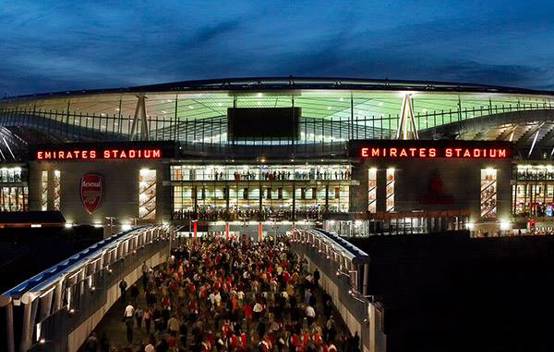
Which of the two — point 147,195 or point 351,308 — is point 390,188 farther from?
point 351,308

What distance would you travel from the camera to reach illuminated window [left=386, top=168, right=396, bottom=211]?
5938 cm

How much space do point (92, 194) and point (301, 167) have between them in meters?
18.6

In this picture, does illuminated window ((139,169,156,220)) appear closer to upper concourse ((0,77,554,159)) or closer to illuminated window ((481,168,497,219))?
upper concourse ((0,77,554,159))

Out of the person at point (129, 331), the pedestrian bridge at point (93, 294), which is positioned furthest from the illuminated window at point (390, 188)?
the person at point (129, 331)

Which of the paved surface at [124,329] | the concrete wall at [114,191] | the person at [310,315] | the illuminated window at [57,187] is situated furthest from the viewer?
the illuminated window at [57,187]

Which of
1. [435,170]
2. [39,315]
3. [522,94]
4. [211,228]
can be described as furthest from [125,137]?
→ [39,315]

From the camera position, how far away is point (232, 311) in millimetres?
20750

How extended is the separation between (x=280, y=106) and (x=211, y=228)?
1844cm

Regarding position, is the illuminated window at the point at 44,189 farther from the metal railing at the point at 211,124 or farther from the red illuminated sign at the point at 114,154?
the metal railing at the point at 211,124

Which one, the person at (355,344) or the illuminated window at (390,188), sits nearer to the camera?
the person at (355,344)

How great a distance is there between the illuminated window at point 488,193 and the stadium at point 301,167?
0.34ft

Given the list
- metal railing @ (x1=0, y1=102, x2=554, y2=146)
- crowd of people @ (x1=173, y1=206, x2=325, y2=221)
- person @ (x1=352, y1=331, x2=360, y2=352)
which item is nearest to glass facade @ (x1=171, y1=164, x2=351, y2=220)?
crowd of people @ (x1=173, y1=206, x2=325, y2=221)

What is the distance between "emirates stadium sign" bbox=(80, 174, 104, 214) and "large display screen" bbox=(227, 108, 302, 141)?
1297 centimetres

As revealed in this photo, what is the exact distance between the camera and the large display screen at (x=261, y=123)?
65000mm
